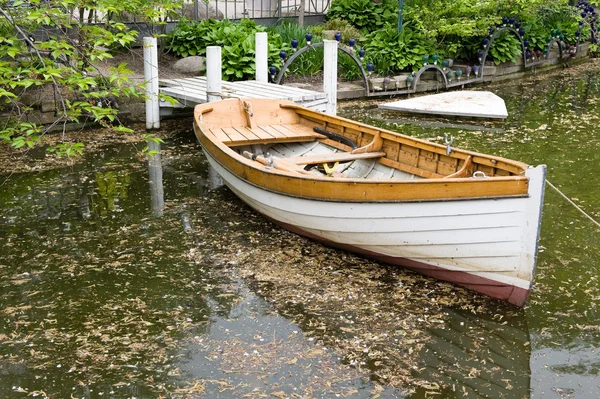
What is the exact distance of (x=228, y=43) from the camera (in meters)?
13.2

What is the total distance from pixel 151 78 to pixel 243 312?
568 cm

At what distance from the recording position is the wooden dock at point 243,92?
34.6 feet

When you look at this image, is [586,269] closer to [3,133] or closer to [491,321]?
[491,321]

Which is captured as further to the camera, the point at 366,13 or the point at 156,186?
the point at 366,13

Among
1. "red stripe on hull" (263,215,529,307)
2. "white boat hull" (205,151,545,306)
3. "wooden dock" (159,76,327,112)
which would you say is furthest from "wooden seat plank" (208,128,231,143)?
"red stripe on hull" (263,215,529,307)

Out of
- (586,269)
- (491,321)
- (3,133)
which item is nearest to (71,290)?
(3,133)

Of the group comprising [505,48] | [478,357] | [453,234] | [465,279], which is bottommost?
[478,357]

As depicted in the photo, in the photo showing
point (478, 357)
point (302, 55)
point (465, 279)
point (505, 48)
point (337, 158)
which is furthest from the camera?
point (505, 48)

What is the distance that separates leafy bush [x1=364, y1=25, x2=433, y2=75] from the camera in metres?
14.5

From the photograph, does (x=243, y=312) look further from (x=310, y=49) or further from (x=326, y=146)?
(x=310, y=49)

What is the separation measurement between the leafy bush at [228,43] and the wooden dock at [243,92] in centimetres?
85

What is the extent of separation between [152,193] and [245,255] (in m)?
2.09

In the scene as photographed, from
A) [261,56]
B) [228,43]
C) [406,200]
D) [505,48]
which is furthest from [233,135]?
[505,48]

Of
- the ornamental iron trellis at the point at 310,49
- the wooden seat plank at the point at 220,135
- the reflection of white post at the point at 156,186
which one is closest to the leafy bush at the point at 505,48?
the ornamental iron trellis at the point at 310,49
